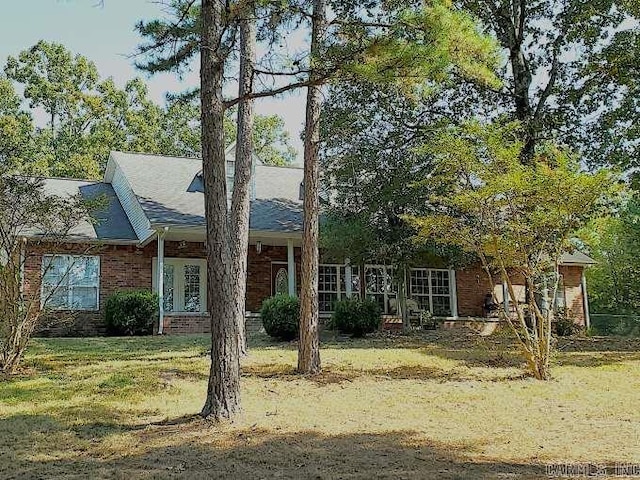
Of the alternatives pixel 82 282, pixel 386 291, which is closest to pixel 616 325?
pixel 386 291

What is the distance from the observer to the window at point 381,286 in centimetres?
1841

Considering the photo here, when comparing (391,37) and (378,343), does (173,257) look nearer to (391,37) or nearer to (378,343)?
(378,343)

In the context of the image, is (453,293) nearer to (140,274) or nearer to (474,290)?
(474,290)

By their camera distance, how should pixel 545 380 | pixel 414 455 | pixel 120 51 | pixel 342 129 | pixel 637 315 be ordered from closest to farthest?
pixel 414 455, pixel 120 51, pixel 545 380, pixel 342 129, pixel 637 315

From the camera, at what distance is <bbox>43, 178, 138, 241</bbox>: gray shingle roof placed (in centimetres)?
1591

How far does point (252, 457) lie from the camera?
5.39 m

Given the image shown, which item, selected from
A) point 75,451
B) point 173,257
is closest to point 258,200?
point 173,257

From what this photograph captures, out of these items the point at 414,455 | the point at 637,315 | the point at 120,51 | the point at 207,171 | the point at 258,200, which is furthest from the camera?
the point at 637,315

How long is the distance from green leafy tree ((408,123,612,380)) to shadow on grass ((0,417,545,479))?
12.5 feet

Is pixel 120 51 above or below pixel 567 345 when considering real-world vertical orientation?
above

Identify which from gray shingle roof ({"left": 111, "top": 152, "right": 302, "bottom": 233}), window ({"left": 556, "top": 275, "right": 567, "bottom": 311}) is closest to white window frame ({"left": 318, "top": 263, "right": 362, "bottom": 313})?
gray shingle roof ({"left": 111, "top": 152, "right": 302, "bottom": 233})

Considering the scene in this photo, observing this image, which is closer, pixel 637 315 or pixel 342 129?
pixel 342 129

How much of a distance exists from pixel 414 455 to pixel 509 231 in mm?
4524

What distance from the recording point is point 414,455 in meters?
5.47
